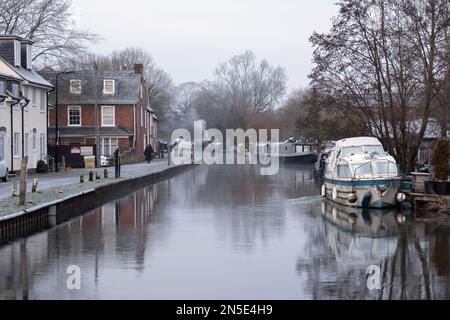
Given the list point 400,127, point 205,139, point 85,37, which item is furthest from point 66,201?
point 205,139

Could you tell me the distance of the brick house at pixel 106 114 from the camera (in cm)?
7200

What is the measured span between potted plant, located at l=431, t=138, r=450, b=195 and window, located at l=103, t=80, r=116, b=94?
50.8 meters

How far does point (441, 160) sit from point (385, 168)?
2807 millimetres

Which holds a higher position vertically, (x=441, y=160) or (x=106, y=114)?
(x=106, y=114)

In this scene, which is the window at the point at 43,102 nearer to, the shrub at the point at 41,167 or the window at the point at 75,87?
the shrub at the point at 41,167

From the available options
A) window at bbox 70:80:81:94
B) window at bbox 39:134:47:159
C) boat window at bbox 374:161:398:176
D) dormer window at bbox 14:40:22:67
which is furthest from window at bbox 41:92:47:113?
boat window at bbox 374:161:398:176

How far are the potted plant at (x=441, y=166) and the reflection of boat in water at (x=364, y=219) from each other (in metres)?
1.74

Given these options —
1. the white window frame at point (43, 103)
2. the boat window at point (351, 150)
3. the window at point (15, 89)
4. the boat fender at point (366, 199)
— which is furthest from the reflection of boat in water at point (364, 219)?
the white window frame at point (43, 103)

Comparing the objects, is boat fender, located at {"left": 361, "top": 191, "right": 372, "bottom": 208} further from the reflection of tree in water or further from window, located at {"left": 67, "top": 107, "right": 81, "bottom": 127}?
window, located at {"left": 67, "top": 107, "right": 81, "bottom": 127}

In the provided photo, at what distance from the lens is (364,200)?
1198 inches

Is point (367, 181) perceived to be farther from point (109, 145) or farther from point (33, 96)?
point (109, 145)

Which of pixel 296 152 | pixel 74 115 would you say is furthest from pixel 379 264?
pixel 296 152

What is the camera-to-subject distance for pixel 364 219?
27359 mm
